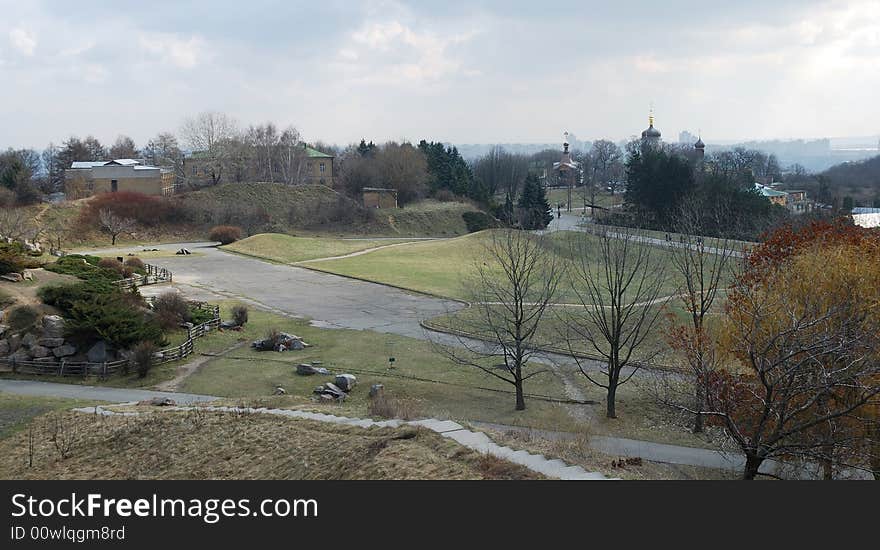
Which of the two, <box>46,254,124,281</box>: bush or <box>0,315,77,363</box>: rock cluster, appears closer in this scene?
<box>0,315,77,363</box>: rock cluster

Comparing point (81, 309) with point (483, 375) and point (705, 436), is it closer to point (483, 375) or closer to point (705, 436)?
point (483, 375)

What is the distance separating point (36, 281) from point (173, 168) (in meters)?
70.8

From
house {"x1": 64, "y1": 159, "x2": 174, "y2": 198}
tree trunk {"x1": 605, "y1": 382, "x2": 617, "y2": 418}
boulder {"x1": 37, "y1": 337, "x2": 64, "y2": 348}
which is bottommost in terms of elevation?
tree trunk {"x1": 605, "y1": 382, "x2": 617, "y2": 418}

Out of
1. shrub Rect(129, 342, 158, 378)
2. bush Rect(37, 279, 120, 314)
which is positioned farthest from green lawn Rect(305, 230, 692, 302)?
bush Rect(37, 279, 120, 314)

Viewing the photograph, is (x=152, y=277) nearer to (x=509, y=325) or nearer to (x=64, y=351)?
(x=64, y=351)

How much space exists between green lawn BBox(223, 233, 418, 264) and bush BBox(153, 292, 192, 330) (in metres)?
23.6

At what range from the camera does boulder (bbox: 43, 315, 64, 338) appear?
25875 millimetres

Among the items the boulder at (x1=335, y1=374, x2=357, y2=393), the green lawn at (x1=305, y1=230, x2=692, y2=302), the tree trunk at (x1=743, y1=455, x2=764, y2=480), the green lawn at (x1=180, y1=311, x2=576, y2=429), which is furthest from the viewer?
the green lawn at (x1=305, y1=230, x2=692, y2=302)

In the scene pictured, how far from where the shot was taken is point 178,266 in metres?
51.6

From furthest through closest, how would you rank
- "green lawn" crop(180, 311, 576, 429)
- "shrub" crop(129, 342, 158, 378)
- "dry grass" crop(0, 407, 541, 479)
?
"shrub" crop(129, 342, 158, 378) → "green lawn" crop(180, 311, 576, 429) → "dry grass" crop(0, 407, 541, 479)

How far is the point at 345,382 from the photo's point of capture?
23469mm

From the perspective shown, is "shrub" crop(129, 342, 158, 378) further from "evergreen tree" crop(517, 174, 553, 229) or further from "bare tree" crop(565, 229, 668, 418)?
"evergreen tree" crop(517, 174, 553, 229)

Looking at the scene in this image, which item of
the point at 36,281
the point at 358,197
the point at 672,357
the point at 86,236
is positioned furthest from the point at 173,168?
the point at 672,357

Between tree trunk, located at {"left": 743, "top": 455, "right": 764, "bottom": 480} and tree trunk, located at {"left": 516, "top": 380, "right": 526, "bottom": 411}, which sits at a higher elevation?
tree trunk, located at {"left": 743, "top": 455, "right": 764, "bottom": 480}
